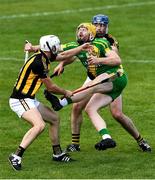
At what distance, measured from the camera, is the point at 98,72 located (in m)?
16.2

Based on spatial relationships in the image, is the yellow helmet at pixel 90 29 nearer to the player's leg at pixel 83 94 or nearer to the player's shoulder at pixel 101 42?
the player's shoulder at pixel 101 42

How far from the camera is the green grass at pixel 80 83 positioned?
15.1m

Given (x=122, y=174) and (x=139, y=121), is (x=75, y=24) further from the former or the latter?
(x=122, y=174)

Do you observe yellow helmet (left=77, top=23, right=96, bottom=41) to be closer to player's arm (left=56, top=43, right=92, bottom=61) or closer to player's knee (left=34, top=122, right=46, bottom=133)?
player's arm (left=56, top=43, right=92, bottom=61)

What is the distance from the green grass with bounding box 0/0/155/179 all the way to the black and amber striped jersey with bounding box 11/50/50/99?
1.30 metres

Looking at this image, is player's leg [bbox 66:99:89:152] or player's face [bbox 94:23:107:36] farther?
player's face [bbox 94:23:107:36]

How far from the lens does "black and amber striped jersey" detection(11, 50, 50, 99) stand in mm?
15078

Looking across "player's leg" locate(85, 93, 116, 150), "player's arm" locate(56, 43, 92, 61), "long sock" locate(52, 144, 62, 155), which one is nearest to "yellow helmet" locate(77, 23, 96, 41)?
"player's arm" locate(56, 43, 92, 61)

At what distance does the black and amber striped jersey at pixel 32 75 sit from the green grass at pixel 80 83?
1304 mm

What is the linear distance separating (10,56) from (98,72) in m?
9.60

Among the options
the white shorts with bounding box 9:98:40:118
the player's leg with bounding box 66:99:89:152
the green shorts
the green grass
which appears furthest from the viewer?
the player's leg with bounding box 66:99:89:152

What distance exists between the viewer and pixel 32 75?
15.2 m

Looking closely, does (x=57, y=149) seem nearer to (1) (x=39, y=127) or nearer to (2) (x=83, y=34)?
(1) (x=39, y=127)

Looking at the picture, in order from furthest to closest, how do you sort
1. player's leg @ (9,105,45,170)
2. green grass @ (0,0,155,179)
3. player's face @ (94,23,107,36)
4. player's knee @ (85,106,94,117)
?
player's face @ (94,23,107,36)
player's knee @ (85,106,94,117)
green grass @ (0,0,155,179)
player's leg @ (9,105,45,170)
